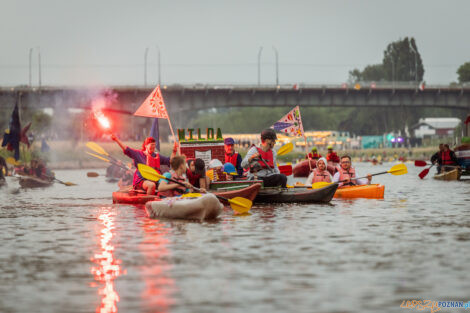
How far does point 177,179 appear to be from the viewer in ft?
63.0

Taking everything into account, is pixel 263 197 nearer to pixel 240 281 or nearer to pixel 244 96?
pixel 240 281

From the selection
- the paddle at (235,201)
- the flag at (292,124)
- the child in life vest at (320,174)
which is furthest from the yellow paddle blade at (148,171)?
the flag at (292,124)

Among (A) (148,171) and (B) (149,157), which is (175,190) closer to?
(A) (148,171)

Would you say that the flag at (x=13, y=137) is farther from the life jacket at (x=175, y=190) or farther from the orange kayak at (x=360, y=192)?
the life jacket at (x=175, y=190)

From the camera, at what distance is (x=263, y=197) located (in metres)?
22.8

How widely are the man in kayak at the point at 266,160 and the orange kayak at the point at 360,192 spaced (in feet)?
10.3

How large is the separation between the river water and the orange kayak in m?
3.85

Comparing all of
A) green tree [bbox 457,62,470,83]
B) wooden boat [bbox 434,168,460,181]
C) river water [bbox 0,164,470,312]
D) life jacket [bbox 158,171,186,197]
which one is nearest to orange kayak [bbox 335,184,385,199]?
river water [bbox 0,164,470,312]

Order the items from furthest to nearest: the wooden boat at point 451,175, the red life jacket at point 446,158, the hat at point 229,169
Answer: the wooden boat at point 451,175 → the red life jacket at point 446,158 → the hat at point 229,169

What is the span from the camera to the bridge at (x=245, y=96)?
8875 centimetres

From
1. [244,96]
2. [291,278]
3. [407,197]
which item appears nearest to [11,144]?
[407,197]

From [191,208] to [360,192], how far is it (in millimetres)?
8357

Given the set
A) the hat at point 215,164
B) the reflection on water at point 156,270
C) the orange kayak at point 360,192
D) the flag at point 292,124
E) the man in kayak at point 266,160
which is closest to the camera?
the reflection on water at point 156,270

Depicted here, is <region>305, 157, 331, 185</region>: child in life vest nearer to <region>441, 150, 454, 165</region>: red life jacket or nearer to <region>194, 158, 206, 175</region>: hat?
<region>194, 158, 206, 175</region>: hat
